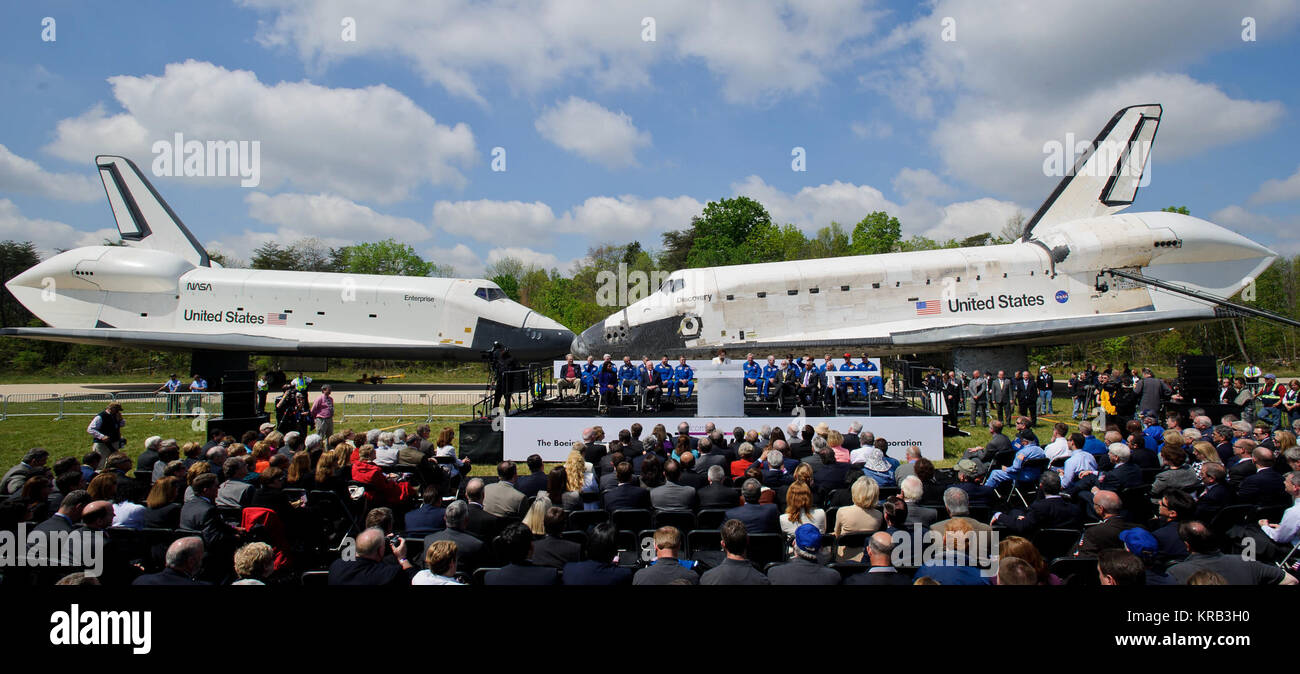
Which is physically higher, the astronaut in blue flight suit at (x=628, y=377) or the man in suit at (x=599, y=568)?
the astronaut in blue flight suit at (x=628, y=377)

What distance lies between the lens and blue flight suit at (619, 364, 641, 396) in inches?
624

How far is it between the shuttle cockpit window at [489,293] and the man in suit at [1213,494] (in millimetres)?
23796

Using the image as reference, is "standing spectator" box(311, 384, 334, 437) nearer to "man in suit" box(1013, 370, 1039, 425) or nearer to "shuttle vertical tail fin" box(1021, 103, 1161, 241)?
"man in suit" box(1013, 370, 1039, 425)

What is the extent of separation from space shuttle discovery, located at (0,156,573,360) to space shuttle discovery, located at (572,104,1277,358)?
21.7 ft

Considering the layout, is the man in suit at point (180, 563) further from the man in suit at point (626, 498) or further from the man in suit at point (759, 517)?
the man in suit at point (759, 517)

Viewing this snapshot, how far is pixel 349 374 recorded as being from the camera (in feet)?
139

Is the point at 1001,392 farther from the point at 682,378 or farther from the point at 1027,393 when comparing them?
the point at 682,378

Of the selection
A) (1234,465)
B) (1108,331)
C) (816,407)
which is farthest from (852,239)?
(1234,465)

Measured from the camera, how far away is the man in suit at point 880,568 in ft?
12.5

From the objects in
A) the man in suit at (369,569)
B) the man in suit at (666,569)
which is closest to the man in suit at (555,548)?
the man in suit at (666,569)

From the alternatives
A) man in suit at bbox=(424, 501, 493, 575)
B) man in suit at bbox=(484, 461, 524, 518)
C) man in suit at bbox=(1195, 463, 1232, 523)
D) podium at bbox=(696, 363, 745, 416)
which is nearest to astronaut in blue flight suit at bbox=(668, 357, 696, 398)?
podium at bbox=(696, 363, 745, 416)

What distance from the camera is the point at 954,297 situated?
21188 mm
